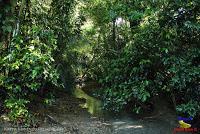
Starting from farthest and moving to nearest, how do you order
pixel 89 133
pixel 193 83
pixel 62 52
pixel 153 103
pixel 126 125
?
pixel 62 52 < pixel 153 103 < pixel 126 125 < pixel 89 133 < pixel 193 83

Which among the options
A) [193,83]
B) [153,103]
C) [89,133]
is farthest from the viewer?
[153,103]

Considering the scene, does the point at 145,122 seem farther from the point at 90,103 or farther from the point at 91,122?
the point at 90,103

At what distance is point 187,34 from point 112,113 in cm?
321

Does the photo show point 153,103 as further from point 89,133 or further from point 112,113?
point 89,133

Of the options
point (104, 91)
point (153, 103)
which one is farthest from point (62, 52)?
point (153, 103)

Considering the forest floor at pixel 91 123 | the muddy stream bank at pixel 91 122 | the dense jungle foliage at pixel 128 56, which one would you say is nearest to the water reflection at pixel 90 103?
the muddy stream bank at pixel 91 122

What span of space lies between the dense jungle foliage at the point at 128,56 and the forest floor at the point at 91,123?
1.28 feet

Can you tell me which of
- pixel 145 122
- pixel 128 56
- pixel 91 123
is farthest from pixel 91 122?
pixel 128 56

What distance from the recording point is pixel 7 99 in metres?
8.11

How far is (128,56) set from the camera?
28.0 feet

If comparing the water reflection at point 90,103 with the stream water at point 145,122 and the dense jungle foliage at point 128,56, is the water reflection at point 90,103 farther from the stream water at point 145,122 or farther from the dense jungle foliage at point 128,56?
the dense jungle foliage at point 128,56

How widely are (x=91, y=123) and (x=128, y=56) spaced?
77.5 inches

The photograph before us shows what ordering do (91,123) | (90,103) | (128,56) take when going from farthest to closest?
(90,103), (91,123), (128,56)

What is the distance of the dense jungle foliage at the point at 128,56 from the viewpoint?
288 inches
